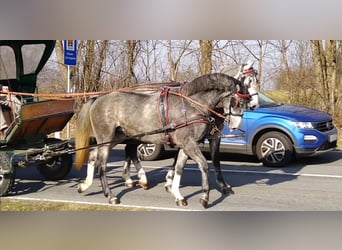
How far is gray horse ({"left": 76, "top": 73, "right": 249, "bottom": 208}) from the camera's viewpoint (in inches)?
280

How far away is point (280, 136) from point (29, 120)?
552 cm

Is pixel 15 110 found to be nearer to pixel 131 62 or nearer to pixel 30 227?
pixel 30 227

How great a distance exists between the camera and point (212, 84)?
7.20 m

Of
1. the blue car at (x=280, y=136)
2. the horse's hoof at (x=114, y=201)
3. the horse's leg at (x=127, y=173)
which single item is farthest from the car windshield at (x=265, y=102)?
the horse's hoof at (x=114, y=201)

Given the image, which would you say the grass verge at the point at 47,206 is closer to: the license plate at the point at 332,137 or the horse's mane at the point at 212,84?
the horse's mane at the point at 212,84

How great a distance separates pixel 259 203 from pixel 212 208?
80 centimetres

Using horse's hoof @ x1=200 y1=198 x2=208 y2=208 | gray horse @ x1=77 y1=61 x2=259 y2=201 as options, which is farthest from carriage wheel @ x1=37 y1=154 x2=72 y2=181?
horse's hoof @ x1=200 y1=198 x2=208 y2=208

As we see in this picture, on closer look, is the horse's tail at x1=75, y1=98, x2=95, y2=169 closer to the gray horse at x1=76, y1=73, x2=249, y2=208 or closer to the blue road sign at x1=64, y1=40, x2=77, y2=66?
the gray horse at x1=76, y1=73, x2=249, y2=208

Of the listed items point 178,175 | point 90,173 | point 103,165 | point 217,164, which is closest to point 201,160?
point 178,175

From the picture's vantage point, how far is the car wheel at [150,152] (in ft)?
38.9

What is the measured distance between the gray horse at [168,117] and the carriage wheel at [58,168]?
146 cm

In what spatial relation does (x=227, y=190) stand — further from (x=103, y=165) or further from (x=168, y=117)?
(x=103, y=165)

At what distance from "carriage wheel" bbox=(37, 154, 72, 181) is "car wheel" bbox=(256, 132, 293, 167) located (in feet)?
13.8

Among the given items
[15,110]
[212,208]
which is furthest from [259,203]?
[15,110]
